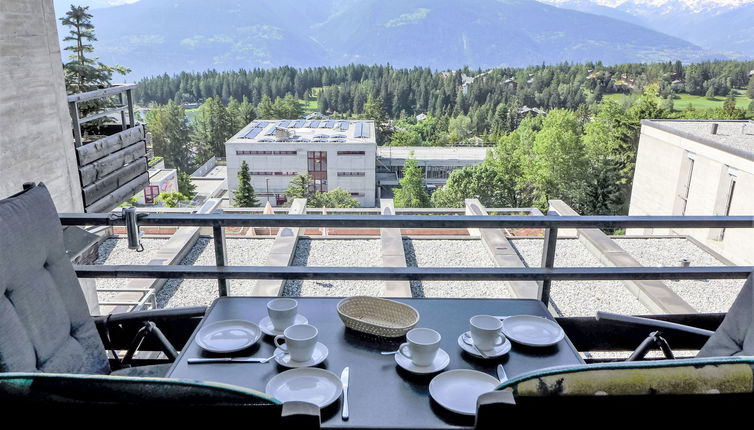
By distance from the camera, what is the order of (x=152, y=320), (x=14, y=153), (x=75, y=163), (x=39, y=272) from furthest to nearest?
(x=75, y=163) < (x=14, y=153) < (x=152, y=320) < (x=39, y=272)

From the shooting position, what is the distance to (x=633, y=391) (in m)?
0.64

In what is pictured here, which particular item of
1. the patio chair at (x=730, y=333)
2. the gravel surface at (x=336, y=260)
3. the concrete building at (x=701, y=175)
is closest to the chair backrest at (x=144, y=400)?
the patio chair at (x=730, y=333)

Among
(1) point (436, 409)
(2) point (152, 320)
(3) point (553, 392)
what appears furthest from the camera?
(2) point (152, 320)

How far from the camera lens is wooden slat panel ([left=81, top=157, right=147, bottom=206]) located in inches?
224

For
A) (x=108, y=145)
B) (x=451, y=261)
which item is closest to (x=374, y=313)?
(x=108, y=145)

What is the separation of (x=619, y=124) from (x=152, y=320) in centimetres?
3464

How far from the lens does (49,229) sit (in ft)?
4.88

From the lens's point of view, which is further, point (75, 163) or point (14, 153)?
point (75, 163)

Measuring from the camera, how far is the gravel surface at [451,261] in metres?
9.55

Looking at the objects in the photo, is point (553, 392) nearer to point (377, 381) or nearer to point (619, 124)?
point (377, 381)

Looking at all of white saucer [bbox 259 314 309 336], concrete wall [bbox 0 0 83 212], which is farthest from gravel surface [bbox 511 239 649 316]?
white saucer [bbox 259 314 309 336]

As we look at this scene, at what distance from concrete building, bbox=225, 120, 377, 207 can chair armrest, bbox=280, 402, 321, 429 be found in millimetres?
36781

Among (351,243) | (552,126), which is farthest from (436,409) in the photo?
(552,126)

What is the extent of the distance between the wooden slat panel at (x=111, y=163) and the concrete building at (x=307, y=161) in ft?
97.9
